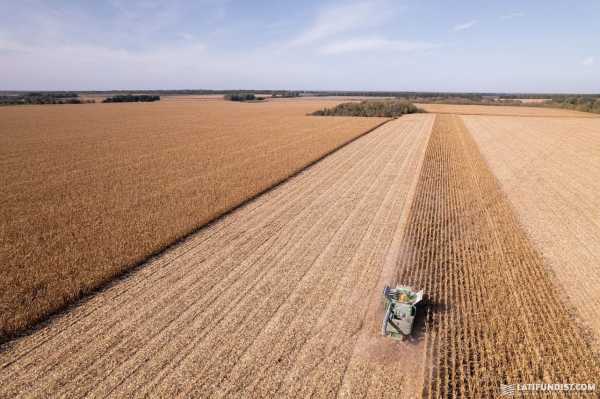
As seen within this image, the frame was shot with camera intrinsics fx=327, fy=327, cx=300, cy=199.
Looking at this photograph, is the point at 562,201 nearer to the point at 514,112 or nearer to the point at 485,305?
the point at 485,305

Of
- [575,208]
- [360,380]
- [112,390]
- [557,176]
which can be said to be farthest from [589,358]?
[557,176]

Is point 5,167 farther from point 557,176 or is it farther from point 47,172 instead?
point 557,176

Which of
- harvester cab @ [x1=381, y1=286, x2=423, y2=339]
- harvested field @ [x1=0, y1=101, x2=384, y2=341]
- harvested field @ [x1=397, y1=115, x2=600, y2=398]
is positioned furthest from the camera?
harvested field @ [x1=0, y1=101, x2=384, y2=341]

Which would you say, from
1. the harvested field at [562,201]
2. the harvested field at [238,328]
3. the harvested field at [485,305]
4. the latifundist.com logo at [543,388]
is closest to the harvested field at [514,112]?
the harvested field at [562,201]

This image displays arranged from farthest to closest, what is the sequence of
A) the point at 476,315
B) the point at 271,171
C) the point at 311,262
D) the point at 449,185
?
the point at 271,171 < the point at 449,185 < the point at 311,262 < the point at 476,315

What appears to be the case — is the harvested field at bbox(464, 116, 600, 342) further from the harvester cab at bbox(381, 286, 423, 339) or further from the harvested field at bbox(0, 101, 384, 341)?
the harvested field at bbox(0, 101, 384, 341)

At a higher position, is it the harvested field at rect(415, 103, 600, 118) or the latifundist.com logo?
the harvested field at rect(415, 103, 600, 118)

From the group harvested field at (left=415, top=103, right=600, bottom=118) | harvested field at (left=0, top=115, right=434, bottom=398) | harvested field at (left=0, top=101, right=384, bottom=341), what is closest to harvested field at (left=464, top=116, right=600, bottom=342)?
harvested field at (left=0, top=115, right=434, bottom=398)
